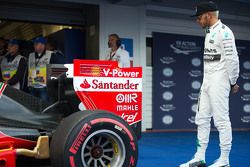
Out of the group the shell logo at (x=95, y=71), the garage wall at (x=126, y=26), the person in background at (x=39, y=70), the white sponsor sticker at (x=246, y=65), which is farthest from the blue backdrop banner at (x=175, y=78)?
the shell logo at (x=95, y=71)

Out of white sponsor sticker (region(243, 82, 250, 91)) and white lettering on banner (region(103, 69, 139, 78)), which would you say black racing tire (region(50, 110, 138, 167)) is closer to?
white lettering on banner (region(103, 69, 139, 78))

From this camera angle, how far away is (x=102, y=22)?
362 inches

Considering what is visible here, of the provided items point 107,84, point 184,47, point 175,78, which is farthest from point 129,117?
point 184,47

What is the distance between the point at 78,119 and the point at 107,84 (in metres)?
0.48

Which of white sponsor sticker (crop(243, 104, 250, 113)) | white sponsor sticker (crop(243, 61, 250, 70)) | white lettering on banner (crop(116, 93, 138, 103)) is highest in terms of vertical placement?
white sponsor sticker (crop(243, 61, 250, 70))

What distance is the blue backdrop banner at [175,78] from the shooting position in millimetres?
9922

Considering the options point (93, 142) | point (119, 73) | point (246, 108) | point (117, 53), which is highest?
point (117, 53)

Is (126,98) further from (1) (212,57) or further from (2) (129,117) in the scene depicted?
(1) (212,57)

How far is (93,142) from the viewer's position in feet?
10.1

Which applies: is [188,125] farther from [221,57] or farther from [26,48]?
[221,57]

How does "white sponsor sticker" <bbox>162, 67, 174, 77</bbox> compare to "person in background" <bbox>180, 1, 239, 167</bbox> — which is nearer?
"person in background" <bbox>180, 1, 239, 167</bbox>

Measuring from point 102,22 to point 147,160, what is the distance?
16.3 feet

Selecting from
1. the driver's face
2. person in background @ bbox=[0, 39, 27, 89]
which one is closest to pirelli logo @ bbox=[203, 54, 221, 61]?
the driver's face

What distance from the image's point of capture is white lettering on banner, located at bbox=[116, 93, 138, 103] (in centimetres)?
340
